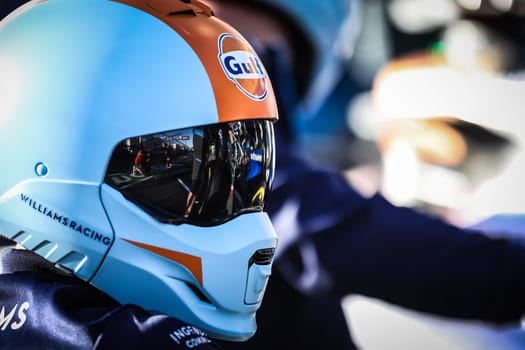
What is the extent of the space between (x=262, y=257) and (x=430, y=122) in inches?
123

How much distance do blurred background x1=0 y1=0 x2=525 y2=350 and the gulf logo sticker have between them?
1398mm

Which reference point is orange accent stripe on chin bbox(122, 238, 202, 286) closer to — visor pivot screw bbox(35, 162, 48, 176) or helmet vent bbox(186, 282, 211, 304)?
helmet vent bbox(186, 282, 211, 304)

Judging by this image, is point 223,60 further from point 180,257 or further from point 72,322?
point 72,322

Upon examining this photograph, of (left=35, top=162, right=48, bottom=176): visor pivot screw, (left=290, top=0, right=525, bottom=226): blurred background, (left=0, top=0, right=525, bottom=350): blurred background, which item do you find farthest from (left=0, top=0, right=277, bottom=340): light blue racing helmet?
(left=290, top=0, right=525, bottom=226): blurred background

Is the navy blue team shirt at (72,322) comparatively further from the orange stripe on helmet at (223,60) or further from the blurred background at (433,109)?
the blurred background at (433,109)

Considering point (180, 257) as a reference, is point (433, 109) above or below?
below

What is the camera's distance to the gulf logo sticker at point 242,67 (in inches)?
41.7

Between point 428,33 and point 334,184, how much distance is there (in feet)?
10.3

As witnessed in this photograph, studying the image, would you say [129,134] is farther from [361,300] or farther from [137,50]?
[361,300]

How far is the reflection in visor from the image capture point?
1022 millimetres

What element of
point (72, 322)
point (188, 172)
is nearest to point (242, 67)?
point (188, 172)

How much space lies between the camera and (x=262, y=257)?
110 centimetres

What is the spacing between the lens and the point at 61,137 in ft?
3.33

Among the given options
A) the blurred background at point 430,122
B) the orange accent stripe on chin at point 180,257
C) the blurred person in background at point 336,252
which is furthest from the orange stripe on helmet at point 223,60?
the blurred background at point 430,122
